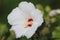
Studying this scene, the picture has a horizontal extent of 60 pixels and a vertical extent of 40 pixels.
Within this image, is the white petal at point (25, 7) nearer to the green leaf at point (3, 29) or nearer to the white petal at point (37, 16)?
the white petal at point (37, 16)

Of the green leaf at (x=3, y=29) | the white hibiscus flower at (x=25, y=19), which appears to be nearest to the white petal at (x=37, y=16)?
the white hibiscus flower at (x=25, y=19)

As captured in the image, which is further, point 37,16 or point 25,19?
point 25,19

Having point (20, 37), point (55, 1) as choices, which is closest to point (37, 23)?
point (20, 37)

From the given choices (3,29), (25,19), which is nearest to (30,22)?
(25,19)

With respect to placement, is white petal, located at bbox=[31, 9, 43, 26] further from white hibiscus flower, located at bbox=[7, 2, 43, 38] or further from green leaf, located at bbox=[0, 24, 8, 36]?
green leaf, located at bbox=[0, 24, 8, 36]

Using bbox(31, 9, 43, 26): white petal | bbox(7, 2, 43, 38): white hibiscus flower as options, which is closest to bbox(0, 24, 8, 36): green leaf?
bbox(7, 2, 43, 38): white hibiscus flower

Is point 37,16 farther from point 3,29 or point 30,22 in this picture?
point 3,29

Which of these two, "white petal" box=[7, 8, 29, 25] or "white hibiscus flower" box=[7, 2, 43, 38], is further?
"white petal" box=[7, 8, 29, 25]

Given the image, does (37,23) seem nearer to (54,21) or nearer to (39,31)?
(39,31)

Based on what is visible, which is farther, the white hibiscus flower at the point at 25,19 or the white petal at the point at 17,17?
the white petal at the point at 17,17
